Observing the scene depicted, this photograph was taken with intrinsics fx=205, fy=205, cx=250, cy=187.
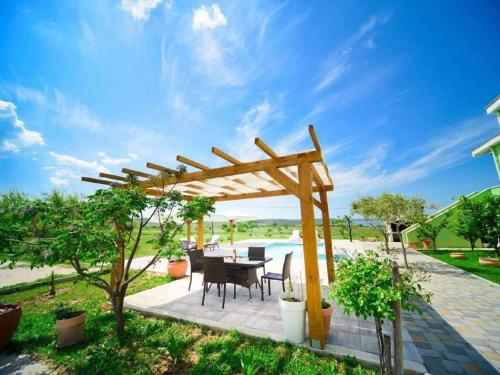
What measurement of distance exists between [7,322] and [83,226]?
6.94ft

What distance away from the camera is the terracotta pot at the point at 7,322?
3.12 meters

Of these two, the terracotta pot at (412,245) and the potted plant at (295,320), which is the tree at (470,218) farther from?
the potted plant at (295,320)

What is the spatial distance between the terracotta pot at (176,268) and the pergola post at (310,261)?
17.5ft

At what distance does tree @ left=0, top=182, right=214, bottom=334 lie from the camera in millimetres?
2617

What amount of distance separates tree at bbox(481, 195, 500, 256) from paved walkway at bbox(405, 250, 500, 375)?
3405 millimetres

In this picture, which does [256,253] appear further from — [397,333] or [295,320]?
[397,333]

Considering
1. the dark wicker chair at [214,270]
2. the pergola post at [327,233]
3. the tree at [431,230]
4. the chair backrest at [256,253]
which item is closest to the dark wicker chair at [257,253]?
the chair backrest at [256,253]

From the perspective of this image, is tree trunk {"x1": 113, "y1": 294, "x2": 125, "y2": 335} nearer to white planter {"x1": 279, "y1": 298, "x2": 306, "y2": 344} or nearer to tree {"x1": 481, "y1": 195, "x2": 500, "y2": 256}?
white planter {"x1": 279, "y1": 298, "x2": 306, "y2": 344}

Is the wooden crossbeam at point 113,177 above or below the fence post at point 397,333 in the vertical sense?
above

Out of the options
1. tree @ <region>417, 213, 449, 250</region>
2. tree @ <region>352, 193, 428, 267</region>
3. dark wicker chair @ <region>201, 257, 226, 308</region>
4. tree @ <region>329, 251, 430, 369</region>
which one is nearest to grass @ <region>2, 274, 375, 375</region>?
dark wicker chair @ <region>201, 257, 226, 308</region>

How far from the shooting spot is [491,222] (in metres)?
8.07

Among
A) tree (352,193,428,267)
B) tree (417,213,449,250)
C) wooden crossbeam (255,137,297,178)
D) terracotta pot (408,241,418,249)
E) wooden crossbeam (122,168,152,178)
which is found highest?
wooden crossbeam (122,168,152,178)

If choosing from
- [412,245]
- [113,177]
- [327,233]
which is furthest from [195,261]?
[412,245]

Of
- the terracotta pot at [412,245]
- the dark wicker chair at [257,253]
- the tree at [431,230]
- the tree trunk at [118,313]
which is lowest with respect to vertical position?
the tree trunk at [118,313]
